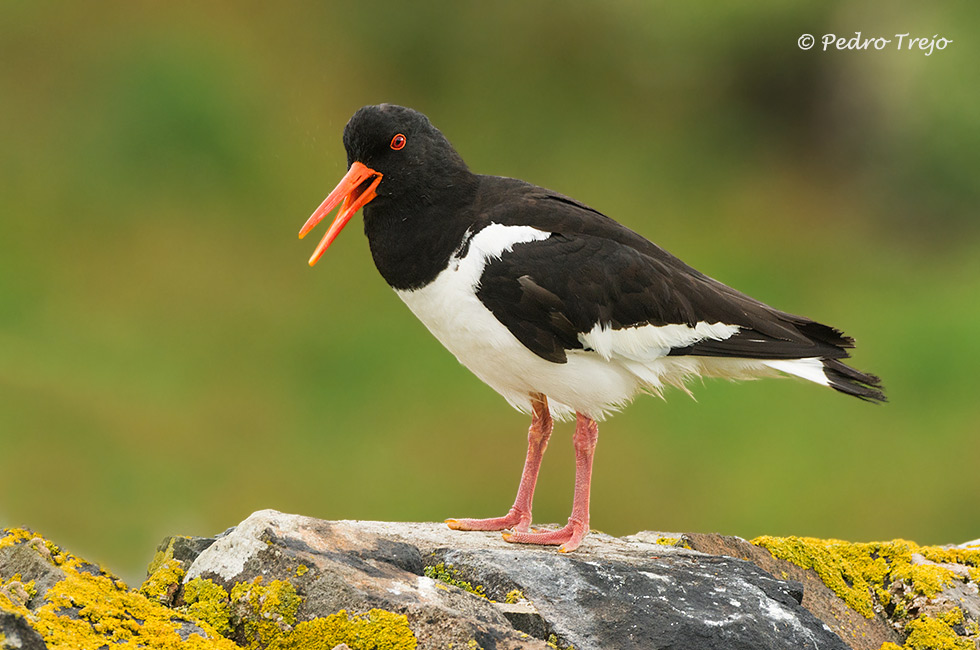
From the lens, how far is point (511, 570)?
400cm

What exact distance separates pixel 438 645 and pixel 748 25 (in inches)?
405

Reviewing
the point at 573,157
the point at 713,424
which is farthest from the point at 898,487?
the point at 573,157

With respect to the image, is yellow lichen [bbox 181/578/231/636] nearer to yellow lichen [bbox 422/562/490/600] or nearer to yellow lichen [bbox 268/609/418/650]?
yellow lichen [bbox 268/609/418/650]

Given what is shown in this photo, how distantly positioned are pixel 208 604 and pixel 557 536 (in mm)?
1624

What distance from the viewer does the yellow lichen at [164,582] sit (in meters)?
3.64

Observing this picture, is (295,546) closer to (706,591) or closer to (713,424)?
(706,591)

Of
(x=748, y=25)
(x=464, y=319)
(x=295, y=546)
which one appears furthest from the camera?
(x=748, y=25)

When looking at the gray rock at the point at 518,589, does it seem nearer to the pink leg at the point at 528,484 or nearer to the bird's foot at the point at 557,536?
the bird's foot at the point at 557,536

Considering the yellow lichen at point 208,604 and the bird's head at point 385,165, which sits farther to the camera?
the bird's head at point 385,165

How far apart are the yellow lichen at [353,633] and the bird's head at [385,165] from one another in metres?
1.88

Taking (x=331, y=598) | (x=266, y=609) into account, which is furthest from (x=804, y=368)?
(x=266, y=609)

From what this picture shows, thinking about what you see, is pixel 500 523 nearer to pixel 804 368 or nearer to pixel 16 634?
pixel 804 368

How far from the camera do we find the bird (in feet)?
15.3

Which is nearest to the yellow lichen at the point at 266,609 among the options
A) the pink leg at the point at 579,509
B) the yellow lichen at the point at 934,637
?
the pink leg at the point at 579,509
